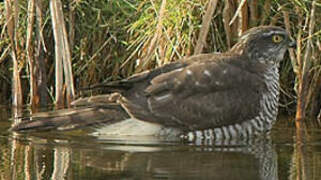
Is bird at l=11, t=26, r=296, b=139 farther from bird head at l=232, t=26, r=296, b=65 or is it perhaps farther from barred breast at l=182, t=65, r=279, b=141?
bird head at l=232, t=26, r=296, b=65

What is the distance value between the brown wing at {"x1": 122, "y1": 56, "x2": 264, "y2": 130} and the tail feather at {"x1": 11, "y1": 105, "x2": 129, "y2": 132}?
14 centimetres

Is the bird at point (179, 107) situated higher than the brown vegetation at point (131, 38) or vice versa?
the brown vegetation at point (131, 38)

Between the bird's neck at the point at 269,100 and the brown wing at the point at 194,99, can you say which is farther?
the bird's neck at the point at 269,100

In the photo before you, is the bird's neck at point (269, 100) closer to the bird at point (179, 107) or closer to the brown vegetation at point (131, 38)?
the bird at point (179, 107)

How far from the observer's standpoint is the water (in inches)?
218

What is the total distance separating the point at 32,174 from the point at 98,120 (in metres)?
1.90


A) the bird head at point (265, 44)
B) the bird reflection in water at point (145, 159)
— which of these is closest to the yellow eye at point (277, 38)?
the bird head at point (265, 44)

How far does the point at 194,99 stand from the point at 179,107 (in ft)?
0.42

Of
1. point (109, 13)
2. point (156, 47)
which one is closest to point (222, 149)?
point (156, 47)

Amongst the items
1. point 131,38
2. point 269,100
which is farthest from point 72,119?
point 131,38

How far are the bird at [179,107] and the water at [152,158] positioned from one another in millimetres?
148

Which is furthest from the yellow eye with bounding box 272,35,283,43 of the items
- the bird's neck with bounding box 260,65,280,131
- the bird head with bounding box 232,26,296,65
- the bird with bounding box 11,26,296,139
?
the bird with bounding box 11,26,296,139

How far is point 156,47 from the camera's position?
324 inches

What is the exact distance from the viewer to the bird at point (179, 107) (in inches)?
287
